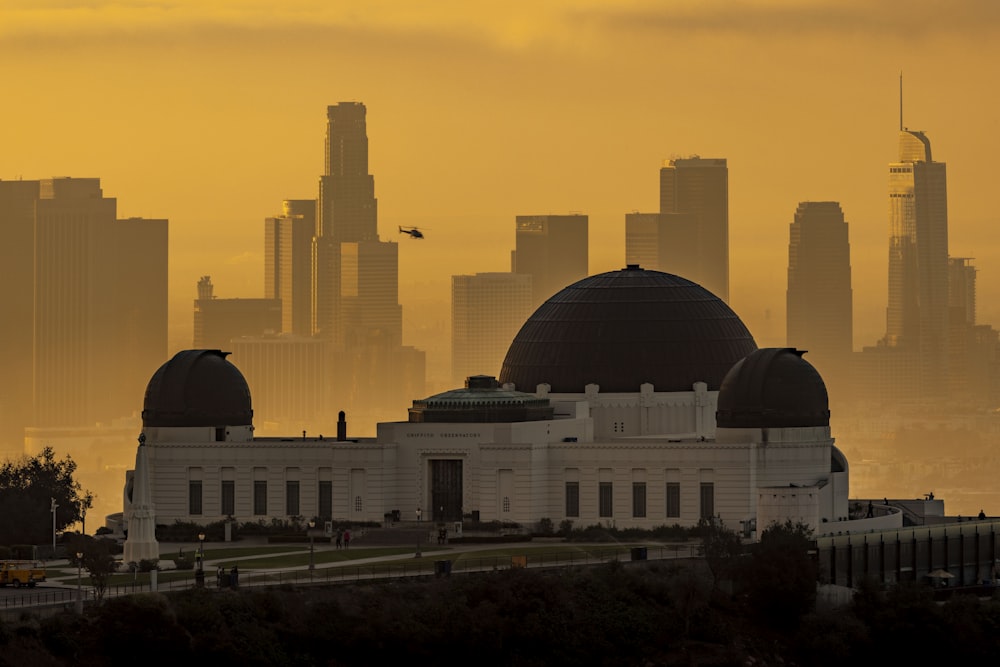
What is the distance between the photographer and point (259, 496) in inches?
6467

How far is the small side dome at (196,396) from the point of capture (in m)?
168

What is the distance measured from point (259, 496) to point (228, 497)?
1.97 m

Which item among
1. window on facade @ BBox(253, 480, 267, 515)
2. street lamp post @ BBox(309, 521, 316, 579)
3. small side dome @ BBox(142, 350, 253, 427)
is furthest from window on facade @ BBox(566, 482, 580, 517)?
small side dome @ BBox(142, 350, 253, 427)

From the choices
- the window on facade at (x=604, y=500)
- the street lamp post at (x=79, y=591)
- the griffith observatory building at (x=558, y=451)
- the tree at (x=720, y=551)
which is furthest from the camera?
the window on facade at (x=604, y=500)

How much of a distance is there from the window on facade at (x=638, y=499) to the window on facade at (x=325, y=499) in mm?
17143

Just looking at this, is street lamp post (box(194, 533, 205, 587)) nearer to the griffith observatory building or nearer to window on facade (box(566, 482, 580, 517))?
the griffith observatory building

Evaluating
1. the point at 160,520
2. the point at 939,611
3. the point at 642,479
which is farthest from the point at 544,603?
the point at 160,520

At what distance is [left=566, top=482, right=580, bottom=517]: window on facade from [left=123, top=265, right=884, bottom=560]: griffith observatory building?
8 cm

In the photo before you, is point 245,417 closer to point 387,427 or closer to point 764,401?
point 387,427

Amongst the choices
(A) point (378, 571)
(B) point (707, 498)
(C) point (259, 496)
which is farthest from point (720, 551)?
(C) point (259, 496)

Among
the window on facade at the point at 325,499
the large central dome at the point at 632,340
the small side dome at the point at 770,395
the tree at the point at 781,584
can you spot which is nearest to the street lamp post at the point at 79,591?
the tree at the point at 781,584

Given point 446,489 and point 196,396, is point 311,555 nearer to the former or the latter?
point 446,489

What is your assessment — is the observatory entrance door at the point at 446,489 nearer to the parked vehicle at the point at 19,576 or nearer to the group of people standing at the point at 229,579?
the group of people standing at the point at 229,579

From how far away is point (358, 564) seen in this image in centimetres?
13925
